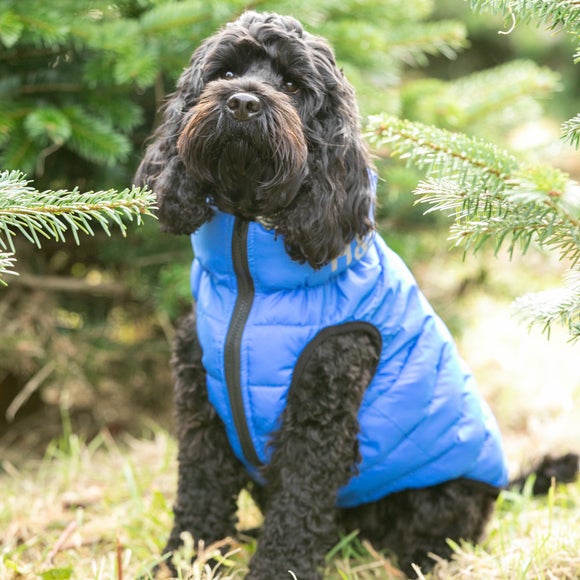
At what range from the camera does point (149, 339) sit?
11.6 ft

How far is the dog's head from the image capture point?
1.97 metres

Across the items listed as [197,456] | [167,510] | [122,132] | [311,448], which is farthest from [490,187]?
[122,132]

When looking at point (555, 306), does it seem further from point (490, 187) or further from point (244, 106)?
point (244, 106)

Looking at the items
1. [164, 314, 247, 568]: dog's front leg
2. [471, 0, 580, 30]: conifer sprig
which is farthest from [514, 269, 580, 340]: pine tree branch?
[164, 314, 247, 568]: dog's front leg

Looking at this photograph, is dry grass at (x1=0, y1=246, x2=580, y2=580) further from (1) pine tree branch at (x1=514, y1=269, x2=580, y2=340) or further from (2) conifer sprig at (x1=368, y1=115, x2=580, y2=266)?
(2) conifer sprig at (x1=368, y1=115, x2=580, y2=266)

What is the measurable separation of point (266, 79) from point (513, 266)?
13.3 feet

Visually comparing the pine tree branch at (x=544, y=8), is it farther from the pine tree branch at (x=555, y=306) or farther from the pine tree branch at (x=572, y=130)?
the pine tree branch at (x=555, y=306)

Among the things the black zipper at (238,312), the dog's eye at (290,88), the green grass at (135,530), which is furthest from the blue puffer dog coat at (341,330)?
the dog's eye at (290,88)

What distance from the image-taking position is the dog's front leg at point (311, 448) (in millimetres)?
2090

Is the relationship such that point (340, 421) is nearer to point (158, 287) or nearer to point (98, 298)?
point (158, 287)

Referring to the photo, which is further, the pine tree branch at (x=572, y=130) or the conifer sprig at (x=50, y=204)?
the pine tree branch at (x=572, y=130)

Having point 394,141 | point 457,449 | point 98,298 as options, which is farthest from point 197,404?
point 98,298

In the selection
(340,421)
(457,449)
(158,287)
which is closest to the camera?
(340,421)

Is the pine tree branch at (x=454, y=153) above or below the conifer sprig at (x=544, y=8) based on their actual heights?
below
